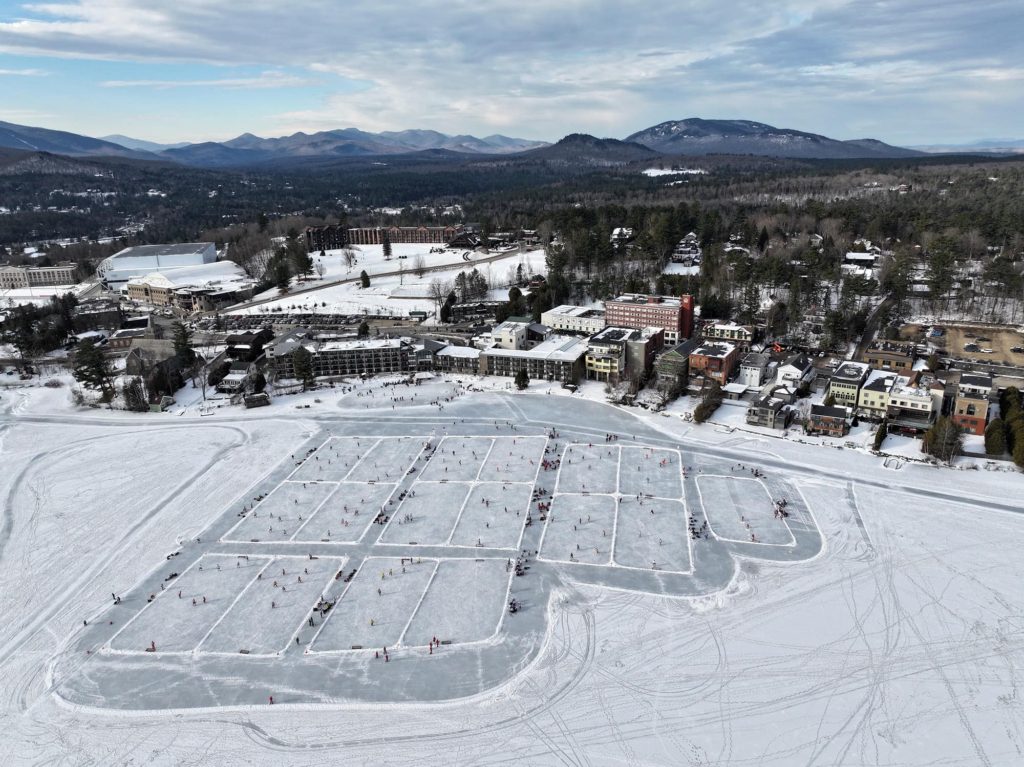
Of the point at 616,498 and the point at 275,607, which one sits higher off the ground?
the point at 616,498

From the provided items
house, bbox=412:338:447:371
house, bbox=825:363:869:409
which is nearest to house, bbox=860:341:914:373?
house, bbox=825:363:869:409

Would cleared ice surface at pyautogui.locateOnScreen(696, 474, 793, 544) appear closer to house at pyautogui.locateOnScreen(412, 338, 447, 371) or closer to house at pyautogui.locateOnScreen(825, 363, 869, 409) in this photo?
house at pyautogui.locateOnScreen(825, 363, 869, 409)

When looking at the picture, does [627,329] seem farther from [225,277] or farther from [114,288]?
[114,288]

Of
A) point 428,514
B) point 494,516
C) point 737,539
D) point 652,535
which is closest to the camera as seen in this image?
point 737,539

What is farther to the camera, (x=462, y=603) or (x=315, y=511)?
(x=315, y=511)

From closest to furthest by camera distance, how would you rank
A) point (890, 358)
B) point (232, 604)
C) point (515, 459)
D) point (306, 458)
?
point (232, 604) → point (515, 459) → point (306, 458) → point (890, 358)

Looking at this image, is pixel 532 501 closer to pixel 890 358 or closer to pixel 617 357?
pixel 617 357

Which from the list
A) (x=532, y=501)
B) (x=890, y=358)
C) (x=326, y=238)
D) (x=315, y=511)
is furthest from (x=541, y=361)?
(x=326, y=238)

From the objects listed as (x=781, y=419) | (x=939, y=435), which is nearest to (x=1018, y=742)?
(x=939, y=435)
